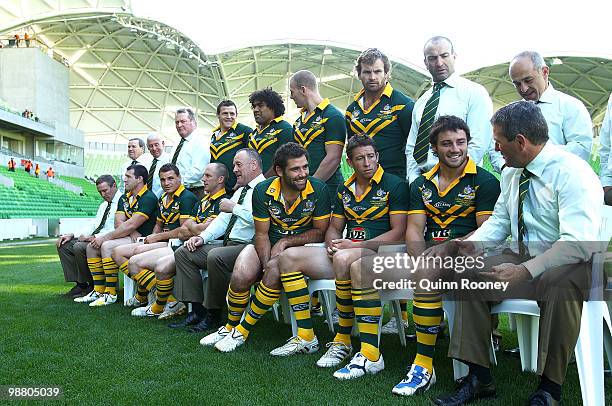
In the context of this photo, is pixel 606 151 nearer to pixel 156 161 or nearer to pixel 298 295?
Result: pixel 298 295

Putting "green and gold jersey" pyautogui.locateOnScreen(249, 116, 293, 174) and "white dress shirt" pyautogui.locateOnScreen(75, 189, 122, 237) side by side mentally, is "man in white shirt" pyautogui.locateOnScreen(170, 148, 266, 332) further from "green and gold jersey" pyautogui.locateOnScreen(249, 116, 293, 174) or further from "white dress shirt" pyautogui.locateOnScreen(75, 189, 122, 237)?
"white dress shirt" pyautogui.locateOnScreen(75, 189, 122, 237)

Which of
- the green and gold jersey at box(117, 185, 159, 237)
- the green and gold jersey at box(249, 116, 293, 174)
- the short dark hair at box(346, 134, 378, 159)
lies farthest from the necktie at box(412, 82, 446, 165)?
the green and gold jersey at box(117, 185, 159, 237)

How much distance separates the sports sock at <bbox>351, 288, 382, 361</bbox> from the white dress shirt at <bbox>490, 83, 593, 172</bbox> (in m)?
1.59

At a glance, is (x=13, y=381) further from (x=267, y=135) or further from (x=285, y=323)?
(x=267, y=135)

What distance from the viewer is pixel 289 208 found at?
3988 mm

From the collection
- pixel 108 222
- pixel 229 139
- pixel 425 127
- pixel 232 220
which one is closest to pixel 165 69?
pixel 108 222

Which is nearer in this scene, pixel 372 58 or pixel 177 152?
pixel 372 58

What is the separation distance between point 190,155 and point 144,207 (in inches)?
29.5

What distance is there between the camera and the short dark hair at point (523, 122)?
8.32ft

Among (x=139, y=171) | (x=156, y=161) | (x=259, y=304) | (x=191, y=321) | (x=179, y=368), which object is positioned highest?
(x=156, y=161)

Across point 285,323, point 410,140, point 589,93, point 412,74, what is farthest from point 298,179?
point 589,93

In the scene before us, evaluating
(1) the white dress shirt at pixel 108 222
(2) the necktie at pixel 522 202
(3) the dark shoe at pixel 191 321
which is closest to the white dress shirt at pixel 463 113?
(2) the necktie at pixel 522 202

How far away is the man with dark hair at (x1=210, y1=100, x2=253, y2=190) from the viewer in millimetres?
5547

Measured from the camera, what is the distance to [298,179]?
383 cm
